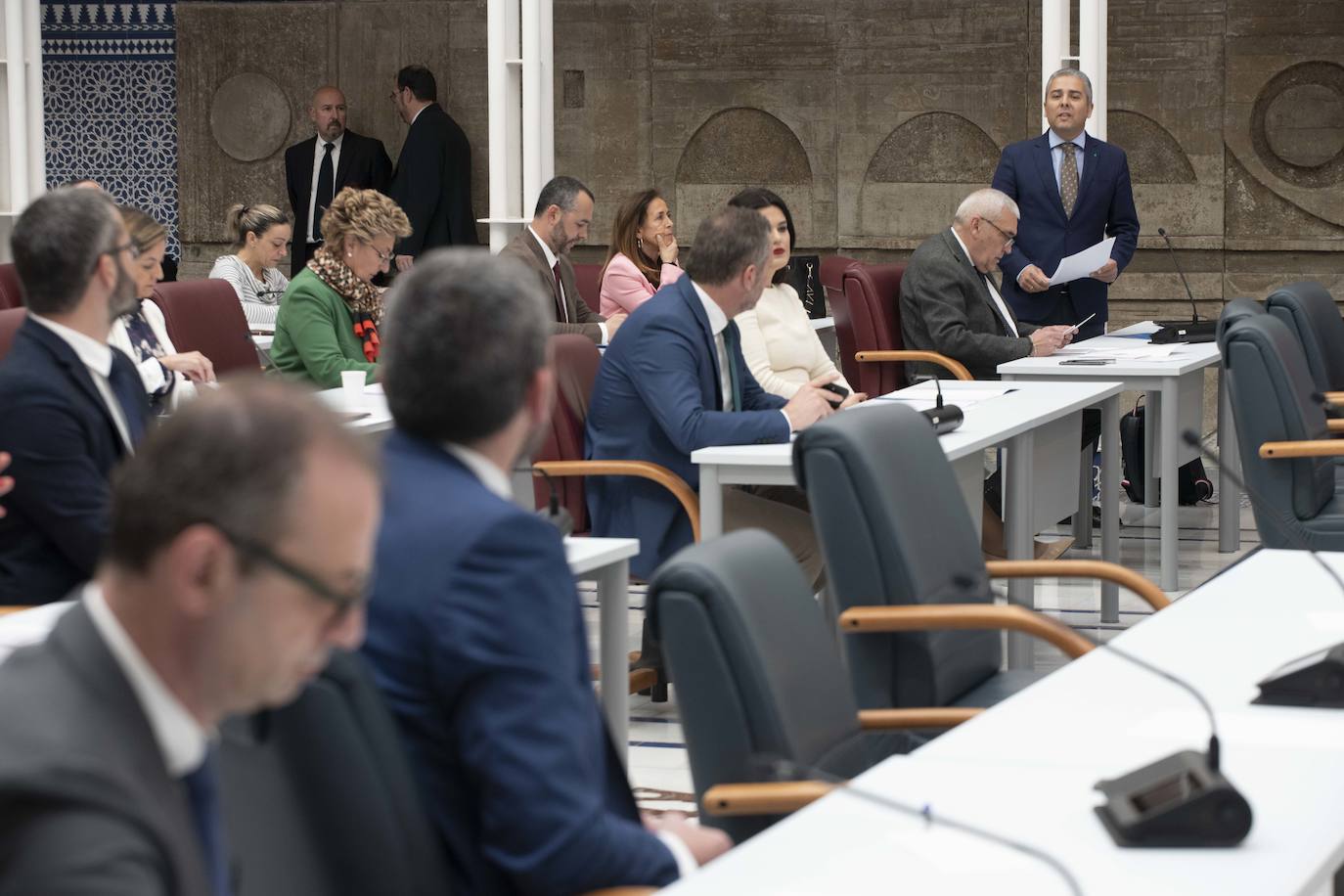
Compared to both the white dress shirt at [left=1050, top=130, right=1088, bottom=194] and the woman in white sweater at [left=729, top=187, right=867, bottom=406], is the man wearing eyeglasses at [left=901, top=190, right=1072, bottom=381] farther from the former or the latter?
the woman in white sweater at [left=729, top=187, right=867, bottom=406]

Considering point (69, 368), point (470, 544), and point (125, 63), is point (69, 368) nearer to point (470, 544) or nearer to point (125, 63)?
point (470, 544)

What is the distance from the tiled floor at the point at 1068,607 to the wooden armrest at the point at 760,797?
580 millimetres

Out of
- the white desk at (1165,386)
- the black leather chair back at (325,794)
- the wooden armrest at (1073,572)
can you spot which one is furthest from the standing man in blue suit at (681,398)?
the black leather chair back at (325,794)

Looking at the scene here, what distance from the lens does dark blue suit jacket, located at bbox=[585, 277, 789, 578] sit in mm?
4605

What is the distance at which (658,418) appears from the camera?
15.3 ft

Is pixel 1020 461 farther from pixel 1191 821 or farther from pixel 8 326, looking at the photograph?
pixel 1191 821

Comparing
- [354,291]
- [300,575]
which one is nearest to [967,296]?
[354,291]

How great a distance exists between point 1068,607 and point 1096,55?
313 centimetres

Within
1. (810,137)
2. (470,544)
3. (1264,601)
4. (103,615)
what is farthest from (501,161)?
(103,615)

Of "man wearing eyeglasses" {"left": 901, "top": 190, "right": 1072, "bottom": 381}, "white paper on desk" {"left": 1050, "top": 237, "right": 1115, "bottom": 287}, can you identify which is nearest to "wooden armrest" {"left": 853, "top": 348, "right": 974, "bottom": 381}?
"man wearing eyeglasses" {"left": 901, "top": 190, "right": 1072, "bottom": 381}

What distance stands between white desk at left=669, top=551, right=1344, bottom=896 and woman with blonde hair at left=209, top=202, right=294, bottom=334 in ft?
19.8

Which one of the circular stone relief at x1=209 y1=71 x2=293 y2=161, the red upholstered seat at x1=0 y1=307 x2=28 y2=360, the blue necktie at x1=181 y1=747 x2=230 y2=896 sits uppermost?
the circular stone relief at x1=209 y1=71 x2=293 y2=161

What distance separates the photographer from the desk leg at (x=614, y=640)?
371 cm

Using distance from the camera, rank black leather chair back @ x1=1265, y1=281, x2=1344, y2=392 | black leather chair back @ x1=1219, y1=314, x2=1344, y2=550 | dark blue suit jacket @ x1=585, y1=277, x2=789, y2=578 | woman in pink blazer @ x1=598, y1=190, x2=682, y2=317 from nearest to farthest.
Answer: dark blue suit jacket @ x1=585, y1=277, x2=789, y2=578 < black leather chair back @ x1=1219, y1=314, x2=1344, y2=550 < black leather chair back @ x1=1265, y1=281, x2=1344, y2=392 < woman in pink blazer @ x1=598, y1=190, x2=682, y2=317
